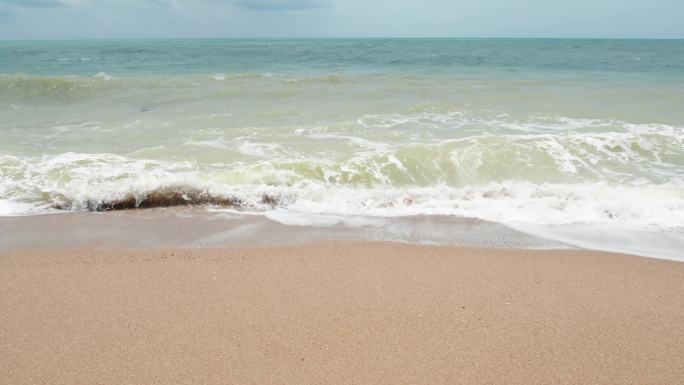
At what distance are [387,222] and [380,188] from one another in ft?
4.05

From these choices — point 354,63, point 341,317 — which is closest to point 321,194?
point 341,317

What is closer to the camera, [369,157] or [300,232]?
[300,232]

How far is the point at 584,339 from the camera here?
9.11ft

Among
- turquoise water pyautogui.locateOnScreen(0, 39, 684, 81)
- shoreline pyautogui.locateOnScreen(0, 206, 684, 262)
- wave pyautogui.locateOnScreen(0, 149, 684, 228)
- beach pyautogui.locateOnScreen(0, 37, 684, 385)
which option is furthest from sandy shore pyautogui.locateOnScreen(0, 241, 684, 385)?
turquoise water pyautogui.locateOnScreen(0, 39, 684, 81)

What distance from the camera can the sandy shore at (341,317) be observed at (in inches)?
99.6

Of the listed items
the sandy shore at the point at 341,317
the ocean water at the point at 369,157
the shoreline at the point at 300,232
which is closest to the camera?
the sandy shore at the point at 341,317

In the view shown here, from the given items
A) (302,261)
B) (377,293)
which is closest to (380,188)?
(302,261)

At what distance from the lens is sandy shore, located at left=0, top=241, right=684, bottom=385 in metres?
2.53

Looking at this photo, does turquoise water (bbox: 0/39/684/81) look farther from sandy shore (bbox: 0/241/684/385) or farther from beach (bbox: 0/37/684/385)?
sandy shore (bbox: 0/241/684/385)

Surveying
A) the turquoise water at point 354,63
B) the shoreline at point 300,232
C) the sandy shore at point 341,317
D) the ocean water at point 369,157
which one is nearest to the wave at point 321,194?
the ocean water at point 369,157

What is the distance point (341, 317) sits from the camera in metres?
3.01

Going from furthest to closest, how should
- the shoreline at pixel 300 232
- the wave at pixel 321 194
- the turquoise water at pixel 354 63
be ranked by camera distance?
the turquoise water at pixel 354 63 → the wave at pixel 321 194 → the shoreline at pixel 300 232

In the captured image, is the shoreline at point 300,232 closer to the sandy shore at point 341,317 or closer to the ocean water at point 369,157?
the ocean water at point 369,157

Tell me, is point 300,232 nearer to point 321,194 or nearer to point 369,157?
point 321,194
